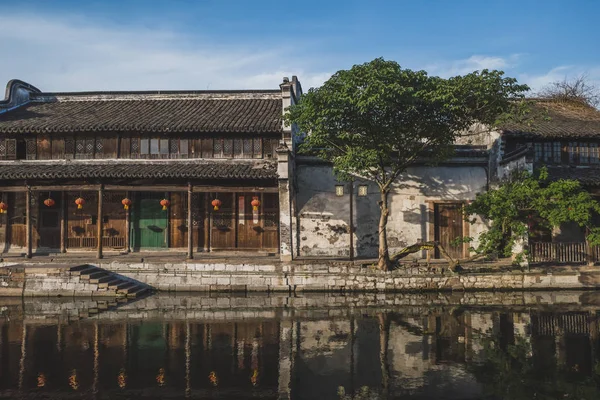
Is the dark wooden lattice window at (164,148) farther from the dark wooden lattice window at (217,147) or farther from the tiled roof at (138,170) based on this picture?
the dark wooden lattice window at (217,147)

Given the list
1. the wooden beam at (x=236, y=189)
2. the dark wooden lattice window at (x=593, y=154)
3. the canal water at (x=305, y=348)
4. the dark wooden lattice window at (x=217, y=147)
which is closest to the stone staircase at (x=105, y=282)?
the canal water at (x=305, y=348)

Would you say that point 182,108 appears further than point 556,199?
Yes

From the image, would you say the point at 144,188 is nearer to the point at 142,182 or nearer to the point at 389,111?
the point at 142,182

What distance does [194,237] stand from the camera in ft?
61.1

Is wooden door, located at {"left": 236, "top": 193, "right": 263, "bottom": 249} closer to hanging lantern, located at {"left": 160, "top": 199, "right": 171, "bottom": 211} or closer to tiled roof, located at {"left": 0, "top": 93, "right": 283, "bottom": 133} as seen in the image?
hanging lantern, located at {"left": 160, "top": 199, "right": 171, "bottom": 211}

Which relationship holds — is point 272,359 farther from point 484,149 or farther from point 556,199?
point 484,149

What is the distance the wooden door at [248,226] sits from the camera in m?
18.5

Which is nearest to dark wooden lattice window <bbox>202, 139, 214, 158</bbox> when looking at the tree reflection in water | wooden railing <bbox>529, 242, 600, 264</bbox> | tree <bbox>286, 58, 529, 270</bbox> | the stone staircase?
tree <bbox>286, 58, 529, 270</bbox>

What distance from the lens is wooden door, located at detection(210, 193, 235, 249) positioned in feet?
61.0

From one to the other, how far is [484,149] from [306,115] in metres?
8.16

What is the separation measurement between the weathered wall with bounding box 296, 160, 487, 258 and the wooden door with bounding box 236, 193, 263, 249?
1.66m

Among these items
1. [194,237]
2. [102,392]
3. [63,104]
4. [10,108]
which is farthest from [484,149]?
[10,108]

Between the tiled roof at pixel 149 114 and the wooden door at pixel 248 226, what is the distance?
2.98 metres

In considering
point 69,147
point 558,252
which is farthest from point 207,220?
point 558,252
